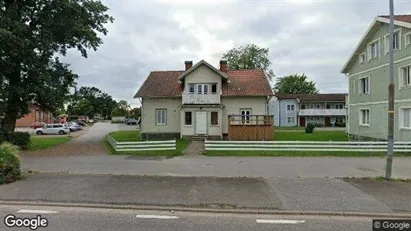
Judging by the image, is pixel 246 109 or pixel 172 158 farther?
pixel 246 109

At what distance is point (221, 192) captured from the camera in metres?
8.62

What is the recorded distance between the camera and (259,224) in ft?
20.4

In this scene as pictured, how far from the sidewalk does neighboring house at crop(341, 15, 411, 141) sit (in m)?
13.4

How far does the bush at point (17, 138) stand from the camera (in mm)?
21197

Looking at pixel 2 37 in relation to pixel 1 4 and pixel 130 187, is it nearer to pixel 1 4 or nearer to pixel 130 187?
pixel 1 4

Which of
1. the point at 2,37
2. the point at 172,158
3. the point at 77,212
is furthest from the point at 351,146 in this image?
the point at 2,37

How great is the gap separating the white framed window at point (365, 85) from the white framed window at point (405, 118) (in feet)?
15.0

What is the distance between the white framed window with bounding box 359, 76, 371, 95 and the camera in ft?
84.3

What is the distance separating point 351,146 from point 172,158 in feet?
32.4

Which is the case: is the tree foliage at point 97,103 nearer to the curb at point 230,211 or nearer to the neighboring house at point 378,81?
the neighboring house at point 378,81

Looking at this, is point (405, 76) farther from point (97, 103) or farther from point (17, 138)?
point (97, 103)

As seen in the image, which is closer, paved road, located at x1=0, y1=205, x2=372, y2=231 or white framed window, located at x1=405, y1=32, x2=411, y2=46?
paved road, located at x1=0, y1=205, x2=372, y2=231

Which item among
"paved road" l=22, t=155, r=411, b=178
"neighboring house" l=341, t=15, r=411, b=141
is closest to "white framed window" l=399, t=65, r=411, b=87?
"neighboring house" l=341, t=15, r=411, b=141

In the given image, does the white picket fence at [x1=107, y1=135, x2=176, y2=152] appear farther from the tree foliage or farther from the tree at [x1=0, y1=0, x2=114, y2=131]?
the tree foliage
